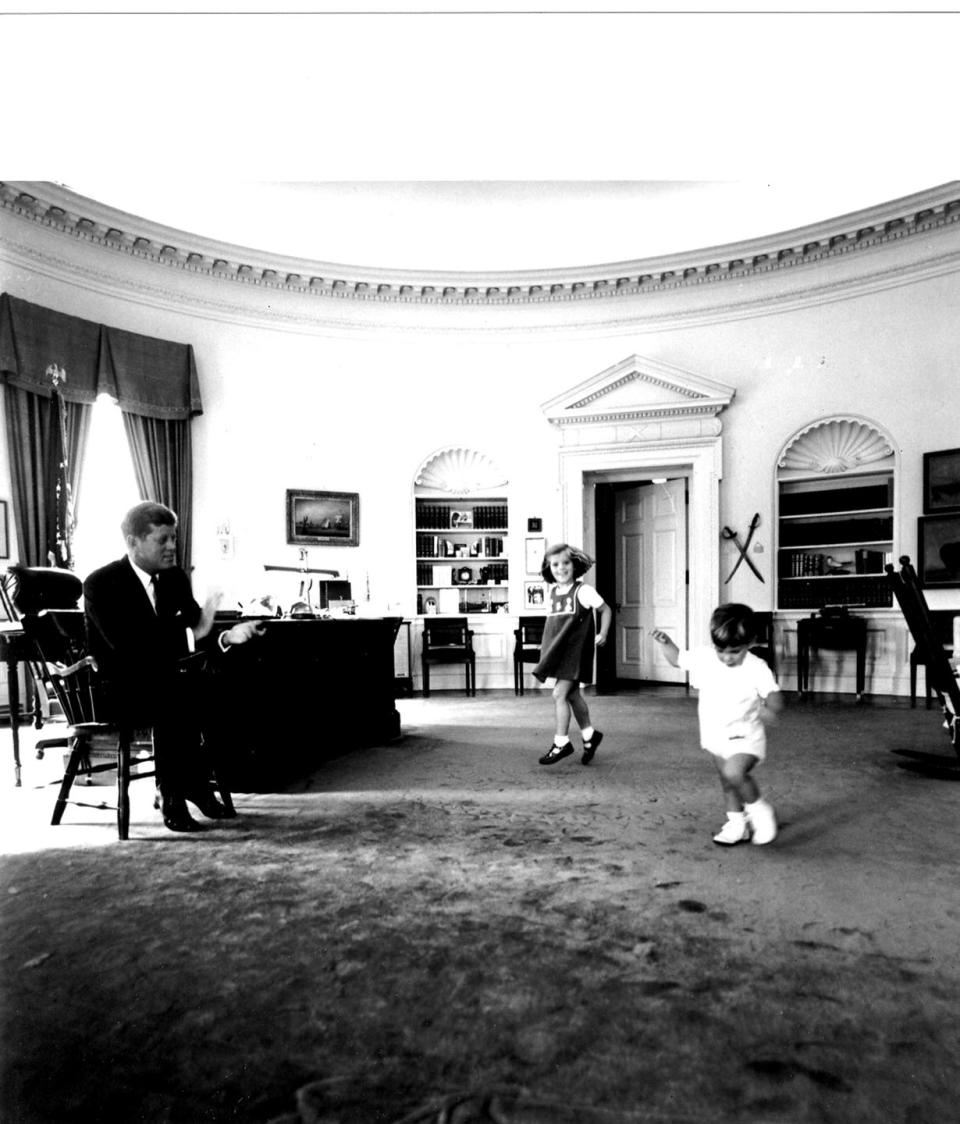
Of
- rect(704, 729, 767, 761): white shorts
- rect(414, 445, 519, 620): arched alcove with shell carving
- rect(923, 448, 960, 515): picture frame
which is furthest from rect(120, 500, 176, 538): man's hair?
rect(923, 448, 960, 515): picture frame

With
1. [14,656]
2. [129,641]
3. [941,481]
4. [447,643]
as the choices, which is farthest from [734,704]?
[941,481]

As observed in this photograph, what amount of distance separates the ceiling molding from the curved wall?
25mm

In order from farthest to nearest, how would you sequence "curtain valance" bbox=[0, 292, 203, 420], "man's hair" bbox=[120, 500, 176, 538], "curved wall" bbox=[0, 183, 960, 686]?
"curved wall" bbox=[0, 183, 960, 686], "curtain valance" bbox=[0, 292, 203, 420], "man's hair" bbox=[120, 500, 176, 538]

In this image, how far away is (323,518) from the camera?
944 centimetres

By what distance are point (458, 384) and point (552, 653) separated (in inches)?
230

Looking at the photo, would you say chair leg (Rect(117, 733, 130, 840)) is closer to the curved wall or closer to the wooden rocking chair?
the wooden rocking chair

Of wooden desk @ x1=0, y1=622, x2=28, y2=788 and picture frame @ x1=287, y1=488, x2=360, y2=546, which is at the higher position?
picture frame @ x1=287, y1=488, x2=360, y2=546

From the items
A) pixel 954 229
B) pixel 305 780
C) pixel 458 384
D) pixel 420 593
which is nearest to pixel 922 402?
pixel 954 229

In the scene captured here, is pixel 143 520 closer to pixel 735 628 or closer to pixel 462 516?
pixel 735 628

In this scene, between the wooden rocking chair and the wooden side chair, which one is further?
the wooden rocking chair

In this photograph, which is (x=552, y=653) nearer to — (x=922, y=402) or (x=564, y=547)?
(x=564, y=547)

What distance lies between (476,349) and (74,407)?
4.85 meters

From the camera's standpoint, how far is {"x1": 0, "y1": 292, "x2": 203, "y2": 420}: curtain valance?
716 cm

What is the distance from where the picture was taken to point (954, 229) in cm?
798
